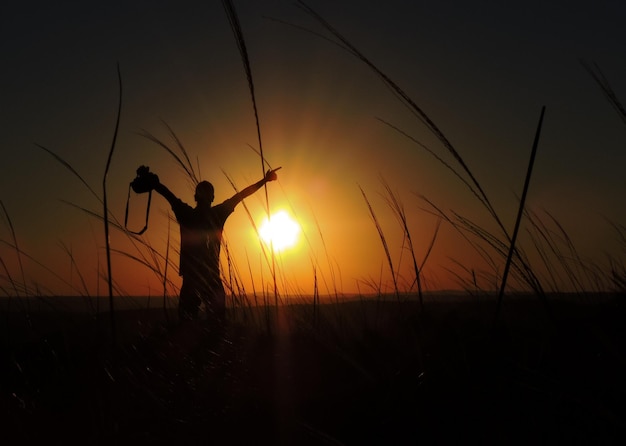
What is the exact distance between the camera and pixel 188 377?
990 mm

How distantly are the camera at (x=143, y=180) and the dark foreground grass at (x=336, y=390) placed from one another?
1.34 meters

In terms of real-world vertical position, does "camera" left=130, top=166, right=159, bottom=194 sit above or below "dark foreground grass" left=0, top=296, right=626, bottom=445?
above

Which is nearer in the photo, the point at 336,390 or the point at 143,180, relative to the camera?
the point at 336,390

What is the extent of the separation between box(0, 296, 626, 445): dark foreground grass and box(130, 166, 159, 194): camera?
52.7 inches

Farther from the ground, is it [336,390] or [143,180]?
[143,180]

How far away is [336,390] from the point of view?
3.10 ft

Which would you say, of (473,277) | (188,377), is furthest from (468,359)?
(473,277)

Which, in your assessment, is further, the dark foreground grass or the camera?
the camera

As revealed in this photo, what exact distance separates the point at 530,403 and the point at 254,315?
1409mm

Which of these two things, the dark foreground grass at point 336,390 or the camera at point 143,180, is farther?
the camera at point 143,180

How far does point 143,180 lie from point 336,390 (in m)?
1.92

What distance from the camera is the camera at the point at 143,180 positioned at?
2529 millimetres

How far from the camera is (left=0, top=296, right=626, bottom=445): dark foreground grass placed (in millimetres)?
666

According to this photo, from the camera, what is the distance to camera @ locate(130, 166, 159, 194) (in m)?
2.53
